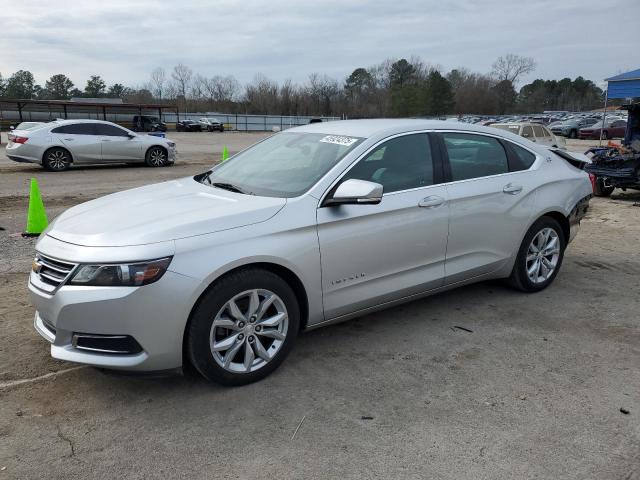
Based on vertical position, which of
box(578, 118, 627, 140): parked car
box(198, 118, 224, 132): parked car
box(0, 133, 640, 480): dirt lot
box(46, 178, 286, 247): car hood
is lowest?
box(0, 133, 640, 480): dirt lot

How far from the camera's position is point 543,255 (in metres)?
5.23

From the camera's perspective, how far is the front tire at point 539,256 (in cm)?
504

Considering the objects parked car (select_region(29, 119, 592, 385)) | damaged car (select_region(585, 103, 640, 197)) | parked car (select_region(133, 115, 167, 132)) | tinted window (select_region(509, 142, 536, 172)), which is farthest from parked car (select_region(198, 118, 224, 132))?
tinted window (select_region(509, 142, 536, 172))

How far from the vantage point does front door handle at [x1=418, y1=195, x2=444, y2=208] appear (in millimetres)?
4132

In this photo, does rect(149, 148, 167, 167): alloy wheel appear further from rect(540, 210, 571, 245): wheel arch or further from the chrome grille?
the chrome grille

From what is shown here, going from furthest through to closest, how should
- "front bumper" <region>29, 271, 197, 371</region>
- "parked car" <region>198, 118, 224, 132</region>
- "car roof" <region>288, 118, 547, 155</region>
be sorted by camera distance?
"parked car" <region>198, 118, 224, 132</region> < "car roof" <region>288, 118, 547, 155</region> < "front bumper" <region>29, 271, 197, 371</region>

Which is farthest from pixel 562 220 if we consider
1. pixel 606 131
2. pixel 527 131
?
pixel 606 131

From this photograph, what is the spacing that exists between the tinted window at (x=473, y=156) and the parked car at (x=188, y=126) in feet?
171

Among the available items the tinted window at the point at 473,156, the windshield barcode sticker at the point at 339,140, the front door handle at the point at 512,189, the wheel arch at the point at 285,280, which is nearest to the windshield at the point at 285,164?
the windshield barcode sticker at the point at 339,140

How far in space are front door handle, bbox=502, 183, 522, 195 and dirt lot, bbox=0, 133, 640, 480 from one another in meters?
1.03

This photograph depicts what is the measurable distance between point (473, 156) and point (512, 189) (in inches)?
18.9

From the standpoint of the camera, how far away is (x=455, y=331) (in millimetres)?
4375

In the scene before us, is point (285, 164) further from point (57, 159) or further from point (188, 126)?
point (188, 126)

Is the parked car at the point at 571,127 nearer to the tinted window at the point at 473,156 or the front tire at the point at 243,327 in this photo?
the tinted window at the point at 473,156
